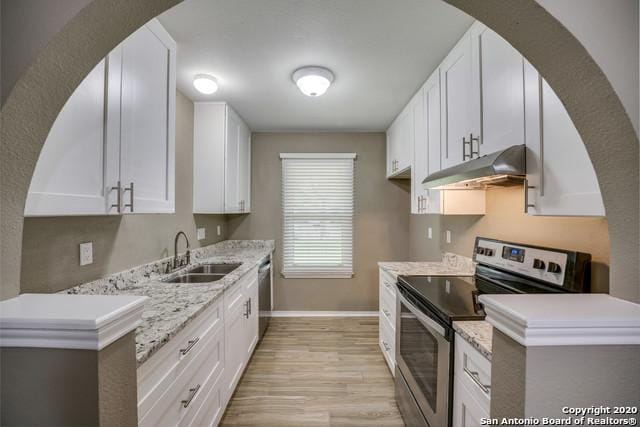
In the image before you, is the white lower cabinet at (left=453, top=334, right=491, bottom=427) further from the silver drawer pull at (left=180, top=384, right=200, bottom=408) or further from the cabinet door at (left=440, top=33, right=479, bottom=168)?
the silver drawer pull at (left=180, top=384, right=200, bottom=408)

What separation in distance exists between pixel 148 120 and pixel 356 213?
2.77 m

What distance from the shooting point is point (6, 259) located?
646 millimetres

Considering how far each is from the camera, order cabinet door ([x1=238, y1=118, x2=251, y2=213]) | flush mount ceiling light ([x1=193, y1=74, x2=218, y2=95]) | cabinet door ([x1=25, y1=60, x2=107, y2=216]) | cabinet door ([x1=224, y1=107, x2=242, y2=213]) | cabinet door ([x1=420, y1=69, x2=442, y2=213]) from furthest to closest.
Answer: cabinet door ([x1=238, y1=118, x2=251, y2=213]) → cabinet door ([x1=224, y1=107, x2=242, y2=213]) → flush mount ceiling light ([x1=193, y1=74, x2=218, y2=95]) → cabinet door ([x1=420, y1=69, x2=442, y2=213]) → cabinet door ([x1=25, y1=60, x2=107, y2=216])

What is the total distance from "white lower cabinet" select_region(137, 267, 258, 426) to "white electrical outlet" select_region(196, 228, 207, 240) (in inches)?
32.7

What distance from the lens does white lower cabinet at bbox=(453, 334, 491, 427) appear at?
1.02 meters

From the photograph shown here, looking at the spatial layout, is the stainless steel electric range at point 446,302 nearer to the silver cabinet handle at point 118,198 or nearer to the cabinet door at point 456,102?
the cabinet door at point 456,102

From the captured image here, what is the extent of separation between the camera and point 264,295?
3.12m

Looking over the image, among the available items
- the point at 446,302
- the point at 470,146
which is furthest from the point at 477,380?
the point at 470,146

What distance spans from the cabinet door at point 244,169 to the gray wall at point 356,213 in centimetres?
12

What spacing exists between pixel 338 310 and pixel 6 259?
11.5ft

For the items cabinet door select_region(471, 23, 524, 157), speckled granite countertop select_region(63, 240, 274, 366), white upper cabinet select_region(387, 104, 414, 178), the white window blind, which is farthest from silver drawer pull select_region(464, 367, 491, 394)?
the white window blind

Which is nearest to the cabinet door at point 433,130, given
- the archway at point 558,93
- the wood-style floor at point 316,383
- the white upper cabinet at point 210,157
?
the archway at point 558,93

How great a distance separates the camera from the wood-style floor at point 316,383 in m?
1.95

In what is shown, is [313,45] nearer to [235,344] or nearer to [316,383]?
[235,344]
